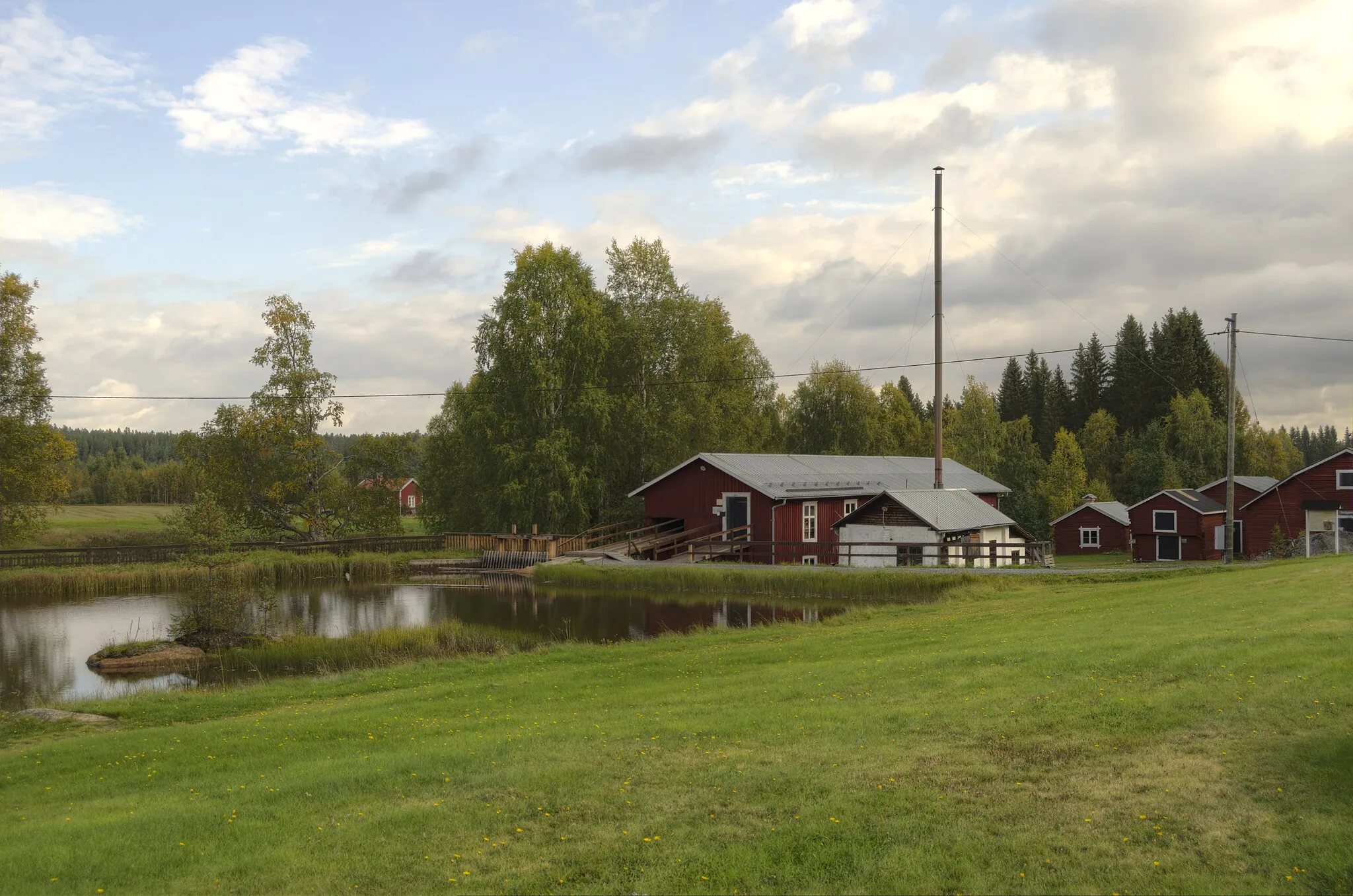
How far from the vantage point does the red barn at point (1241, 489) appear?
52.9 meters

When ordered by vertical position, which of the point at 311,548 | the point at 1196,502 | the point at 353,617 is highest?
the point at 1196,502

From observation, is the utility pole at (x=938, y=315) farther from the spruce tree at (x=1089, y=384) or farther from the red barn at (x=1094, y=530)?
the spruce tree at (x=1089, y=384)

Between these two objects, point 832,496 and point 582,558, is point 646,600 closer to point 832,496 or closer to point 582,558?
point 582,558

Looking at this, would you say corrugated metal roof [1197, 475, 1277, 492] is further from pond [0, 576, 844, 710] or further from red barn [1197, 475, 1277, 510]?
pond [0, 576, 844, 710]

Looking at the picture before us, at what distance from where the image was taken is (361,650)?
77.9 feet

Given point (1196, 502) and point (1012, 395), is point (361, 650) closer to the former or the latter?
point (1196, 502)

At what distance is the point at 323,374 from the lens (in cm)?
5103

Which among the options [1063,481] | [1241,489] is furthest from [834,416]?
[1241,489]

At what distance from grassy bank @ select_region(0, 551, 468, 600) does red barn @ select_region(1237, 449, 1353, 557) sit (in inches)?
1609

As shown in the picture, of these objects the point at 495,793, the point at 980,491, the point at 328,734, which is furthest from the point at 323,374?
the point at 495,793

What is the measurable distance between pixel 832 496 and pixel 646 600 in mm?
14196

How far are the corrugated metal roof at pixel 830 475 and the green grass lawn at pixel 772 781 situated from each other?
1104 inches

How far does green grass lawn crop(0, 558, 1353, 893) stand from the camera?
707cm

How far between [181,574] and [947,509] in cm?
3106
